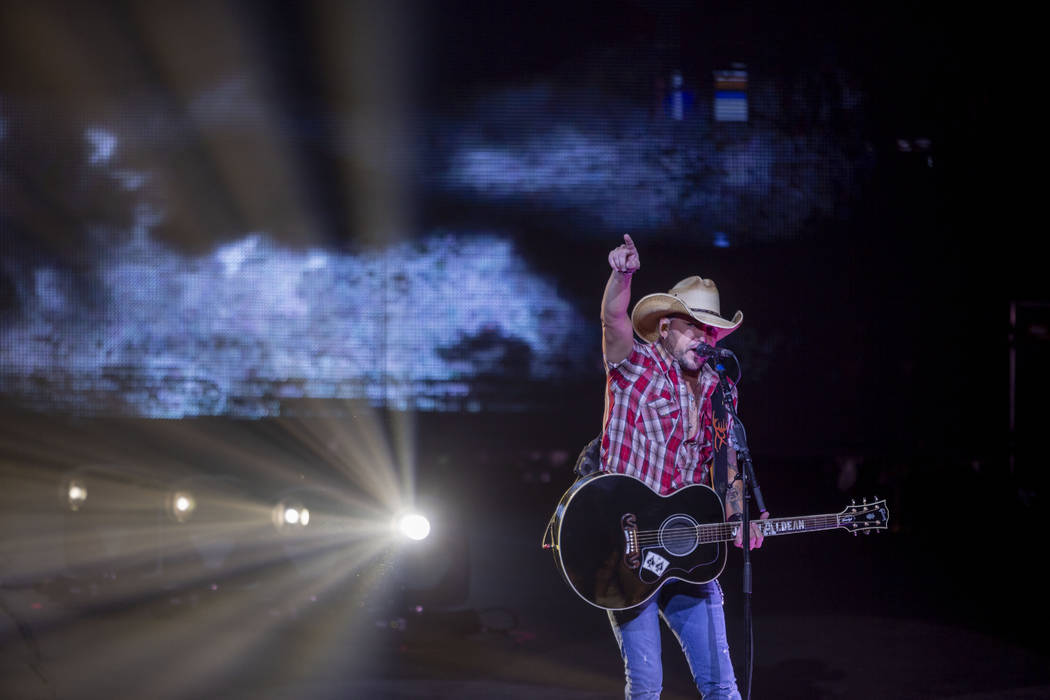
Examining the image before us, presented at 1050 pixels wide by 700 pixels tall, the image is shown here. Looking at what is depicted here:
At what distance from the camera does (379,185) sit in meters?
7.32

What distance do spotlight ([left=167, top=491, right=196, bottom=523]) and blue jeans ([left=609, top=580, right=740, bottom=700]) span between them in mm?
5005

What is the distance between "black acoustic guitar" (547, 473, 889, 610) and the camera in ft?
9.39

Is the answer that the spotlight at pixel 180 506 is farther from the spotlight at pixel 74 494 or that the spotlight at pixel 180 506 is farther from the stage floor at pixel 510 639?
the spotlight at pixel 74 494

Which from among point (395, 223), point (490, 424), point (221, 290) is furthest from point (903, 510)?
point (221, 290)

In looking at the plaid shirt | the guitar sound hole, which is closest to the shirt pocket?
the plaid shirt

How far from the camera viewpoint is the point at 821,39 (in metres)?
7.39

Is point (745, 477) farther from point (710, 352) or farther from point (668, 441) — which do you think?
point (710, 352)

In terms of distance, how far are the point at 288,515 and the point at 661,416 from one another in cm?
450

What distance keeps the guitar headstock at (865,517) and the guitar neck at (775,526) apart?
0.05 metres

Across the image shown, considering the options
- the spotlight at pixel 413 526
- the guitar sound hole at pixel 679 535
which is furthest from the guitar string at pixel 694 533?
the spotlight at pixel 413 526

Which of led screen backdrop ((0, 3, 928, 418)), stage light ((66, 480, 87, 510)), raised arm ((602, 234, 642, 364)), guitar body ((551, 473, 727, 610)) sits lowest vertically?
stage light ((66, 480, 87, 510))

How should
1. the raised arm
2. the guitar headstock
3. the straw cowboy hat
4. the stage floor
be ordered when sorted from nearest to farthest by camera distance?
1. the raised arm
2. the straw cowboy hat
3. the guitar headstock
4. the stage floor

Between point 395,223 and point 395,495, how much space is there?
7.09 ft

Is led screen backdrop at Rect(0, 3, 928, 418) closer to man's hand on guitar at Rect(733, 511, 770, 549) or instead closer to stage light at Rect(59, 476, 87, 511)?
stage light at Rect(59, 476, 87, 511)
